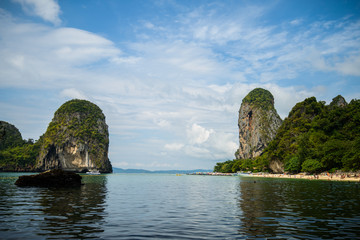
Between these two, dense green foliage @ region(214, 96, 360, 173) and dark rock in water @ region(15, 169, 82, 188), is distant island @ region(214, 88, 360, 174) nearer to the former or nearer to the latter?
dense green foliage @ region(214, 96, 360, 173)

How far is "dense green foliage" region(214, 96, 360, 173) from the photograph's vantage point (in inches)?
4019

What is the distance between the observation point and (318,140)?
13012 centimetres

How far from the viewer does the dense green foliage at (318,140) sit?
102 metres

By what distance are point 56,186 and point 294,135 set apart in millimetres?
149604

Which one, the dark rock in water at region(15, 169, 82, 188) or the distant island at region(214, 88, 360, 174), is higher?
the distant island at region(214, 88, 360, 174)

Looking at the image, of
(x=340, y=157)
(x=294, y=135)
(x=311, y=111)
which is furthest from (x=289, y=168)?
(x=311, y=111)

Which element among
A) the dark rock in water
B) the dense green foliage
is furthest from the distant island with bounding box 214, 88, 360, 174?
the dark rock in water

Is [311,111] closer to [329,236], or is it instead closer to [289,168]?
[289,168]

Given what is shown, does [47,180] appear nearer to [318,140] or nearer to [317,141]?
[317,141]

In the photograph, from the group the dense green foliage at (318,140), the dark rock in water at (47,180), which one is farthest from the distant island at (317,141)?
the dark rock in water at (47,180)

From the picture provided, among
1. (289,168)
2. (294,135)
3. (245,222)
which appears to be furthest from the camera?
(294,135)

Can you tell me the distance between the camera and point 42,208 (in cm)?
2184

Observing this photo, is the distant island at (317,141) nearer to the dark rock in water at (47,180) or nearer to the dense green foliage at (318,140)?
the dense green foliage at (318,140)

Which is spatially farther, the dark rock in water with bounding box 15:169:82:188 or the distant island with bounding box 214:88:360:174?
the distant island with bounding box 214:88:360:174
